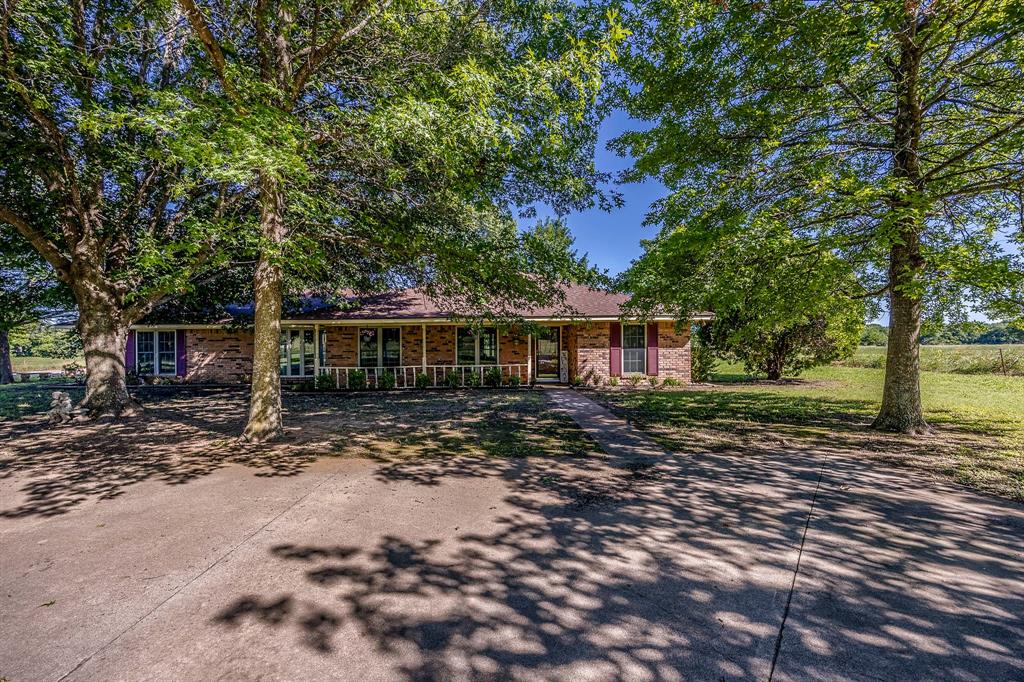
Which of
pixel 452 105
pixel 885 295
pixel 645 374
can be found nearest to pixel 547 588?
pixel 452 105

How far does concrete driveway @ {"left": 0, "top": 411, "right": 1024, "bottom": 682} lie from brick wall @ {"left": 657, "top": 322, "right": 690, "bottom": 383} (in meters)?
11.1

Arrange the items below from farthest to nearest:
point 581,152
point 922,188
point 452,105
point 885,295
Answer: point 885,295
point 581,152
point 922,188
point 452,105

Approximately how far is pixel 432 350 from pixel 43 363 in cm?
3382

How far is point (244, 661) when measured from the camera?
93.4 inches

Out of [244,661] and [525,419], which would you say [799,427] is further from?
[244,661]

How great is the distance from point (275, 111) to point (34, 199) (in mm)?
7844

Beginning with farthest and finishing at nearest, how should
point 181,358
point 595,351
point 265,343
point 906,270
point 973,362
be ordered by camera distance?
point 973,362, point 181,358, point 595,351, point 265,343, point 906,270

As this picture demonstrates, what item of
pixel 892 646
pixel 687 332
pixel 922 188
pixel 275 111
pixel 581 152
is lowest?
pixel 892 646

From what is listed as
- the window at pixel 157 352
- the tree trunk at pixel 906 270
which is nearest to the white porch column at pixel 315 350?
the window at pixel 157 352

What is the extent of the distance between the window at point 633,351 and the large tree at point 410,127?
29.4ft

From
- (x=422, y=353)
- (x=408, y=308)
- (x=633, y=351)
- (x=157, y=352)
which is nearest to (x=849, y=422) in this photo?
(x=633, y=351)

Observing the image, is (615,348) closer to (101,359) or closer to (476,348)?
(476,348)

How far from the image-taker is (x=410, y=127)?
202 inches

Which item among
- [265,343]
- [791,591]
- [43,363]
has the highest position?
[265,343]
